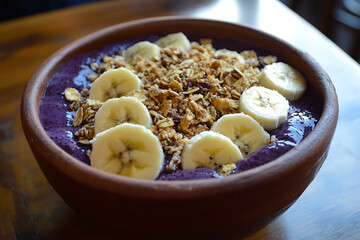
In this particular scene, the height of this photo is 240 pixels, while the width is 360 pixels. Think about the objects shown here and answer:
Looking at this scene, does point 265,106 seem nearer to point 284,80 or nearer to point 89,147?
point 284,80

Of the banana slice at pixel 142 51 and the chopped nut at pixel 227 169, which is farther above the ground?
the banana slice at pixel 142 51

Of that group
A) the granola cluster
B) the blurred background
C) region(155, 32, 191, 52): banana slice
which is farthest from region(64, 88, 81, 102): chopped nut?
the blurred background

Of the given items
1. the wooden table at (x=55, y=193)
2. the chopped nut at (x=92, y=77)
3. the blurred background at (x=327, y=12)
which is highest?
the chopped nut at (x=92, y=77)

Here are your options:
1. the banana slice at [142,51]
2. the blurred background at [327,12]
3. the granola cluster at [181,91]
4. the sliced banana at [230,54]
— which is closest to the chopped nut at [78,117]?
the granola cluster at [181,91]

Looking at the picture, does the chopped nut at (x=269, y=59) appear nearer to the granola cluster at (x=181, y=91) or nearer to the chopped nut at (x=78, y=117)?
the granola cluster at (x=181, y=91)

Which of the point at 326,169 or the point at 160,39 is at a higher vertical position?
the point at 160,39

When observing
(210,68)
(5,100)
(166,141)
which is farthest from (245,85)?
(5,100)

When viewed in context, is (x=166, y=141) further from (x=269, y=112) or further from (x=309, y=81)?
(x=309, y=81)
